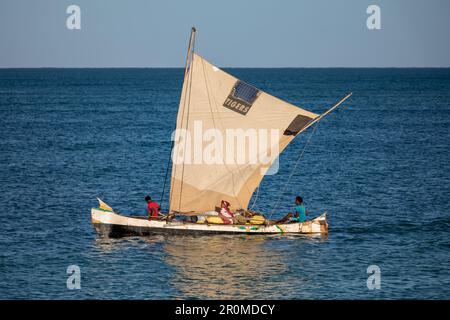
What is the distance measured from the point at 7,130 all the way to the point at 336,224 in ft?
236

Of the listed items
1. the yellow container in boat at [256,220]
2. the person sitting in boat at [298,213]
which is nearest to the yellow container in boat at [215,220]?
the yellow container in boat at [256,220]

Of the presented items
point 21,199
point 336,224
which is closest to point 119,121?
point 21,199

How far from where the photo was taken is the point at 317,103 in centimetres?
18738

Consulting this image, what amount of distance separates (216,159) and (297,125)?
518 cm

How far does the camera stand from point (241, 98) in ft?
159

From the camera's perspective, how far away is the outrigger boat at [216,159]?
47.7m

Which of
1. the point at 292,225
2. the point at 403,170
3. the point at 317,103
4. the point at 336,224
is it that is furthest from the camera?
the point at 317,103

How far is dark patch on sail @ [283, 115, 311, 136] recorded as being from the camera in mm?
48062

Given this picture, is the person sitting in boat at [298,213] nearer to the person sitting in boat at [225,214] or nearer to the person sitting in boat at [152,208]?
the person sitting in boat at [225,214]
